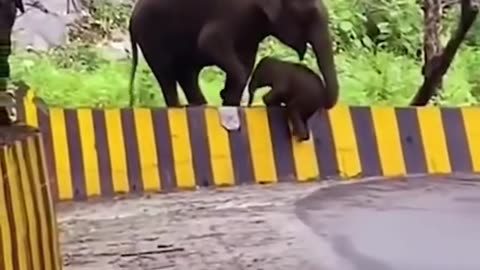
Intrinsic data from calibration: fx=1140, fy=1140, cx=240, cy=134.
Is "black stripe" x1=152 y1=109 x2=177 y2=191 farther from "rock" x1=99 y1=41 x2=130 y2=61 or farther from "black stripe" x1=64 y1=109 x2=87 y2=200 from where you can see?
"rock" x1=99 y1=41 x2=130 y2=61

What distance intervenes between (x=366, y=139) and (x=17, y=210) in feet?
6.04

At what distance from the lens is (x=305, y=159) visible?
2.82 metres

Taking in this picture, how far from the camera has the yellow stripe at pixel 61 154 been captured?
2697 mm

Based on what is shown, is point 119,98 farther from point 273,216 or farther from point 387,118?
point 273,216

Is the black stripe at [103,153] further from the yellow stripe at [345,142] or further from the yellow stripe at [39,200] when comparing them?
the yellow stripe at [39,200]

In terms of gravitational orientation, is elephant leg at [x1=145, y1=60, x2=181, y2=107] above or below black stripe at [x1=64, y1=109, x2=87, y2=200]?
above

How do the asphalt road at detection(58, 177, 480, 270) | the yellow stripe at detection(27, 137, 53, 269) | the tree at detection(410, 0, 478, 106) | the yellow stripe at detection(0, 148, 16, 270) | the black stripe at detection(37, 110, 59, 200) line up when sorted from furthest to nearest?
the tree at detection(410, 0, 478, 106), the black stripe at detection(37, 110, 59, 200), the asphalt road at detection(58, 177, 480, 270), the yellow stripe at detection(27, 137, 53, 269), the yellow stripe at detection(0, 148, 16, 270)

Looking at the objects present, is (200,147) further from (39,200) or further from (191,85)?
(39,200)

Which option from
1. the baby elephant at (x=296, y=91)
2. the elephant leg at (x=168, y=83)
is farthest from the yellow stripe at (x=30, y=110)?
the baby elephant at (x=296, y=91)

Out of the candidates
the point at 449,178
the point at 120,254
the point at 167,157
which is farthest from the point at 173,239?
the point at 167,157

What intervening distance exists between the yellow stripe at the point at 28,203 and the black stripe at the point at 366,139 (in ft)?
5.53

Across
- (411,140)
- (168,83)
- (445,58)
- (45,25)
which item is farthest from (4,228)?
(45,25)

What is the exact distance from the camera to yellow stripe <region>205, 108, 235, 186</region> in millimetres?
2760

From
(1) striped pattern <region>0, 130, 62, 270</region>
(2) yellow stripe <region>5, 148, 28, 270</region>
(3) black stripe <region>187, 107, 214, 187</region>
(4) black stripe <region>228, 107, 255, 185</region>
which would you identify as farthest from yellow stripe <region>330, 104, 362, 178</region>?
(2) yellow stripe <region>5, 148, 28, 270</region>
